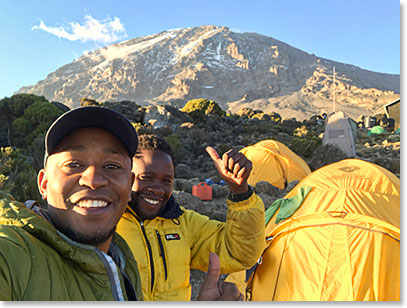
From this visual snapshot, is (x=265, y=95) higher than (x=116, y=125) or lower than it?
higher

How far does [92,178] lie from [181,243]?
2.20 feet

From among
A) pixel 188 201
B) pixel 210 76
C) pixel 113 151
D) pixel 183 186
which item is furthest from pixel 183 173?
pixel 210 76

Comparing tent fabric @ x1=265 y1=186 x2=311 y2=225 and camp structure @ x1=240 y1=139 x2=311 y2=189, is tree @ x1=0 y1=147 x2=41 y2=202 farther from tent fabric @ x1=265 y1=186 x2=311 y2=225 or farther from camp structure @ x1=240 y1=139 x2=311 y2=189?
camp structure @ x1=240 y1=139 x2=311 y2=189

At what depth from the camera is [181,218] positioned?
Result: 1500 millimetres

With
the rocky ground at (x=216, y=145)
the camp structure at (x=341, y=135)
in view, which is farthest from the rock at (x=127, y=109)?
the camp structure at (x=341, y=135)

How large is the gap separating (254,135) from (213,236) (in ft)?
44.3

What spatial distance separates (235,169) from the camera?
47.3 inches

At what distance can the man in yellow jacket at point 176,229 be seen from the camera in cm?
128

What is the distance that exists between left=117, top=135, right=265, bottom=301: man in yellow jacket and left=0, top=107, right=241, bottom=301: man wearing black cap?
0.34 meters

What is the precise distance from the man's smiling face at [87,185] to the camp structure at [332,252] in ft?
5.73

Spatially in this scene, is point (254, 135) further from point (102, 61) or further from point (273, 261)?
point (102, 61)

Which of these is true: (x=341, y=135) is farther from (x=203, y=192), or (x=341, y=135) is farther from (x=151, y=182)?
(x=151, y=182)

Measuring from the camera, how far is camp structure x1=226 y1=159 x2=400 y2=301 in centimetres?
199

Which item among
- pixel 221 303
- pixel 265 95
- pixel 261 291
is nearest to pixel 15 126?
pixel 261 291
